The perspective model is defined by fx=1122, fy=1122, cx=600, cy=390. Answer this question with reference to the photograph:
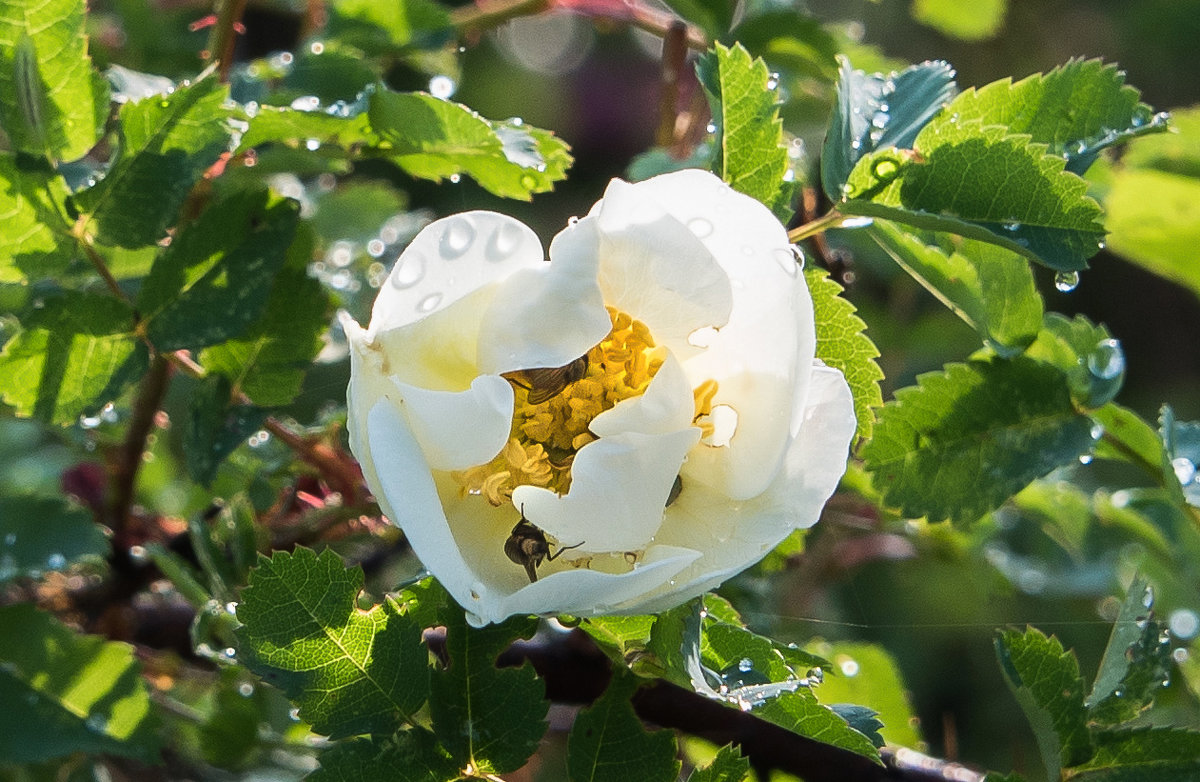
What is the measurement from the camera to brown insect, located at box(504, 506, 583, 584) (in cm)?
55

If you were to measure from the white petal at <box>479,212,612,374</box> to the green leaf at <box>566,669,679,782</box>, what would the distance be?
19 cm

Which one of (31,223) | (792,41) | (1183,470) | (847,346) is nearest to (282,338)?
(31,223)

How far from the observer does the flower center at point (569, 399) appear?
1.90 ft

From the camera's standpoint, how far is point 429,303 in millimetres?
520

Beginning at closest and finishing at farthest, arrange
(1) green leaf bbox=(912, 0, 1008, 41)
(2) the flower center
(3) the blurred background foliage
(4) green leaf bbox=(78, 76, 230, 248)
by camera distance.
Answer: (2) the flower center
(4) green leaf bbox=(78, 76, 230, 248)
(3) the blurred background foliage
(1) green leaf bbox=(912, 0, 1008, 41)

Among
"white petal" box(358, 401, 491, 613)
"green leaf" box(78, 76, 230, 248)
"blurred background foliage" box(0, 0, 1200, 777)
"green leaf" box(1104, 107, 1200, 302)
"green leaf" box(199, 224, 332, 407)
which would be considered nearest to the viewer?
"white petal" box(358, 401, 491, 613)

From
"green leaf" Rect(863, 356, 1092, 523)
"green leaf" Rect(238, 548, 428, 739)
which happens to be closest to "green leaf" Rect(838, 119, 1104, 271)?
"green leaf" Rect(863, 356, 1092, 523)

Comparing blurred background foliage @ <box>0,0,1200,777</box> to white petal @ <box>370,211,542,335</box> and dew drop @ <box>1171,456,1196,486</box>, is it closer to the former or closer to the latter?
dew drop @ <box>1171,456,1196,486</box>

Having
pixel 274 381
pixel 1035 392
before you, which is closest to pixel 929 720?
pixel 1035 392

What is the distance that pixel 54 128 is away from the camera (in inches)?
27.9

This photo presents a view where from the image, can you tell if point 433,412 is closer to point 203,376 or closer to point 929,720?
point 203,376

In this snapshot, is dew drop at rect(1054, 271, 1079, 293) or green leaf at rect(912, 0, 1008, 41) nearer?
dew drop at rect(1054, 271, 1079, 293)

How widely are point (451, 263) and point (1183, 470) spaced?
535 millimetres

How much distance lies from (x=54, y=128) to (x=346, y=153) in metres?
0.18
